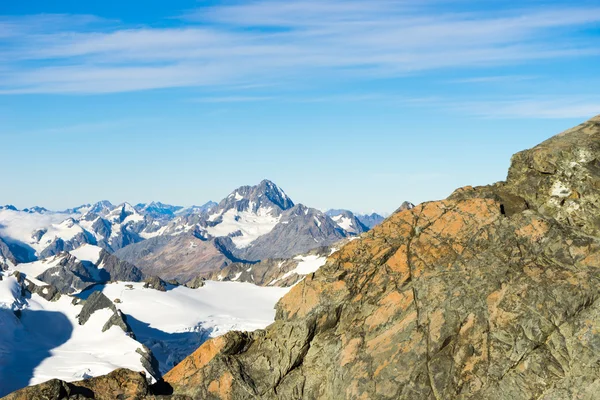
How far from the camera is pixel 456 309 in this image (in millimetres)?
25734

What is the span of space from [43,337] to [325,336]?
7020 inches

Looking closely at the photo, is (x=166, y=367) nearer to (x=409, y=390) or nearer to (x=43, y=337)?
(x=43, y=337)

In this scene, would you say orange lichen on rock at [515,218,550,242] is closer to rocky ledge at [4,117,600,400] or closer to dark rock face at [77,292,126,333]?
rocky ledge at [4,117,600,400]

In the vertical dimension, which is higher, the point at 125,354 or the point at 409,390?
the point at 409,390

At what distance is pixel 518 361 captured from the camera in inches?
942

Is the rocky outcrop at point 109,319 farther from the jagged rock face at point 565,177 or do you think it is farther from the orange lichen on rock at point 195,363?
the jagged rock face at point 565,177

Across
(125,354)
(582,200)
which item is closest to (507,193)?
(582,200)

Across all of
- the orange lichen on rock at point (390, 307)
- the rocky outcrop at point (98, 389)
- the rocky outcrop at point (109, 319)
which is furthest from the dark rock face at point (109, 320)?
the orange lichen on rock at point (390, 307)

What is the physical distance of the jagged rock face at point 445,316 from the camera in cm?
2392

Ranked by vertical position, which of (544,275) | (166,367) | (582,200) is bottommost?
(166,367)

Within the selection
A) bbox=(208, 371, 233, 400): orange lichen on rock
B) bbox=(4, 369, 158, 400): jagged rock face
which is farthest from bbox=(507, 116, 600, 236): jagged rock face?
bbox=(4, 369, 158, 400): jagged rock face

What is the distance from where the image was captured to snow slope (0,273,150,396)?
140000 mm

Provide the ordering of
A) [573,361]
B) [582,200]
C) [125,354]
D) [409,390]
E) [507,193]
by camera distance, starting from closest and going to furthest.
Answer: [573,361] < [409,390] < [582,200] < [507,193] < [125,354]

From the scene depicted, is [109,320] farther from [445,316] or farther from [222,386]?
[445,316]
